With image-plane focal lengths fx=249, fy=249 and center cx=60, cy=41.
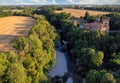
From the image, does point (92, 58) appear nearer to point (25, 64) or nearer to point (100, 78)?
point (100, 78)

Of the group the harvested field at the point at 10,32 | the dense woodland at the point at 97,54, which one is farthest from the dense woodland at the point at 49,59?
the harvested field at the point at 10,32

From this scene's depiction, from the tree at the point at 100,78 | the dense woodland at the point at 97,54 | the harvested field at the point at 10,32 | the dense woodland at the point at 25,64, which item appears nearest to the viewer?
the dense woodland at the point at 25,64

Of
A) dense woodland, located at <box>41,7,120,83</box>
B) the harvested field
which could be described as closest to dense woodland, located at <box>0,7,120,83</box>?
dense woodland, located at <box>41,7,120,83</box>

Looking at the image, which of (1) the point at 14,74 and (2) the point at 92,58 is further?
(2) the point at 92,58

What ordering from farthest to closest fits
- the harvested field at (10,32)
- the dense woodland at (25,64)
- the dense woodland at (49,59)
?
the harvested field at (10,32)
the dense woodland at (49,59)
the dense woodland at (25,64)

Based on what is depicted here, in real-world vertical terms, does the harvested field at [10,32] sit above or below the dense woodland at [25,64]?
below

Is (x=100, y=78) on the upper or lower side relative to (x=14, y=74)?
lower

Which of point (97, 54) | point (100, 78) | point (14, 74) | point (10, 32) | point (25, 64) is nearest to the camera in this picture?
point (14, 74)

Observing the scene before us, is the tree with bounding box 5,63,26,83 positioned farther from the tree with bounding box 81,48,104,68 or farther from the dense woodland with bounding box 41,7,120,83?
the tree with bounding box 81,48,104,68

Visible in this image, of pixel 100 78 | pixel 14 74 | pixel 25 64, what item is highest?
pixel 14 74

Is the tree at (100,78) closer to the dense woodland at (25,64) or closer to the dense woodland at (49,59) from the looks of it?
the dense woodland at (49,59)

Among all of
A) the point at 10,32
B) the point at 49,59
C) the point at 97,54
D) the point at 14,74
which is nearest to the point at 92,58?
the point at 97,54

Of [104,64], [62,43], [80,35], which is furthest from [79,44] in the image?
[62,43]
